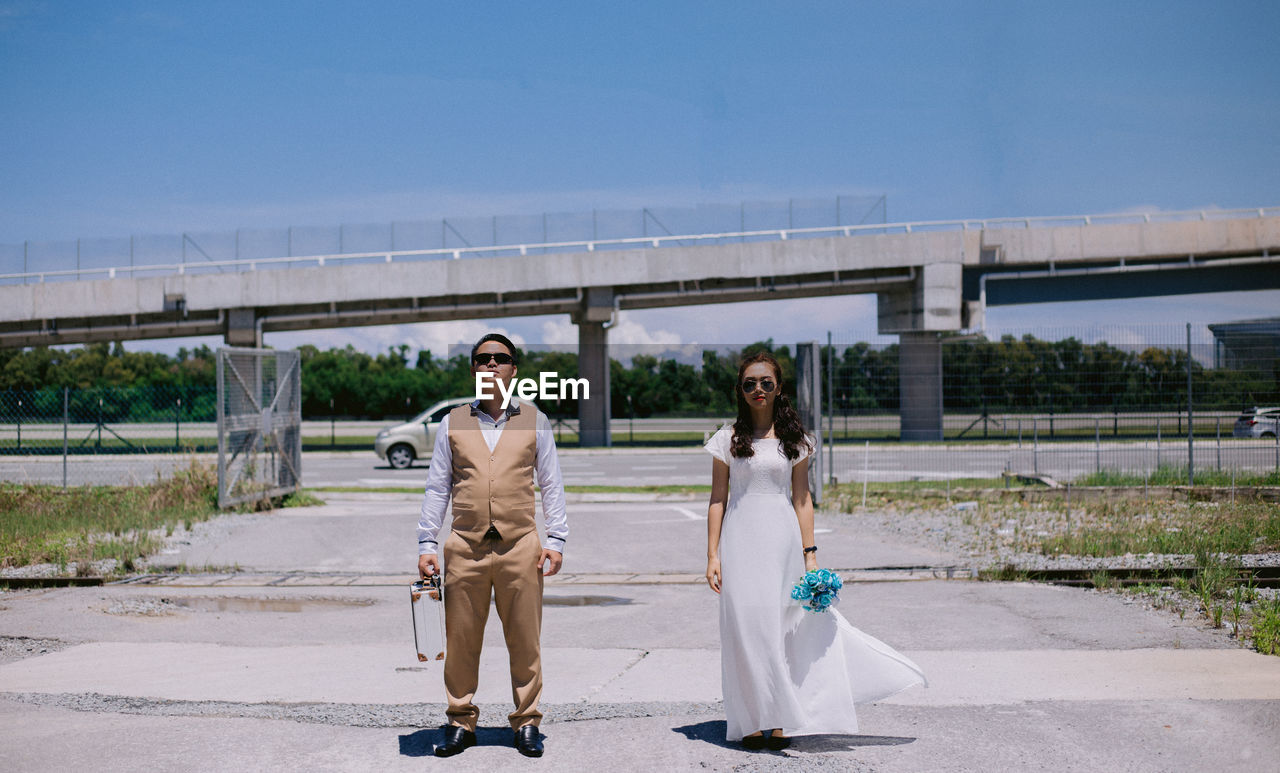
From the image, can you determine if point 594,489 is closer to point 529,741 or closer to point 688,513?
point 688,513

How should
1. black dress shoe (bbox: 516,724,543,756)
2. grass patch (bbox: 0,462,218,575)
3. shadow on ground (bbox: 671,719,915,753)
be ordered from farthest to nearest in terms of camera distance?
grass patch (bbox: 0,462,218,575)
shadow on ground (bbox: 671,719,915,753)
black dress shoe (bbox: 516,724,543,756)

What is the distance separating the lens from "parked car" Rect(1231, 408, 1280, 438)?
17.1 m

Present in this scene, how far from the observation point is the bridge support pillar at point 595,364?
1105 inches

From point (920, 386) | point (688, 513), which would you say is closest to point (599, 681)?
point (688, 513)

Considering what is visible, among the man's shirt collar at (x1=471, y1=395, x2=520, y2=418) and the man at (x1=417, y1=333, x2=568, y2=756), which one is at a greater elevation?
the man's shirt collar at (x1=471, y1=395, x2=520, y2=418)

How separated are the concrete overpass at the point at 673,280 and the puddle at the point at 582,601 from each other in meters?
29.0

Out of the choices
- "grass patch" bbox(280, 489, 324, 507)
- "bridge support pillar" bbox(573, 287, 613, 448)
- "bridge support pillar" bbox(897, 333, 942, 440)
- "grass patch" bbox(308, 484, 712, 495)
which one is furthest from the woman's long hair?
"bridge support pillar" bbox(573, 287, 613, 448)

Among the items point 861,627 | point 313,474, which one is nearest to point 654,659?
point 861,627

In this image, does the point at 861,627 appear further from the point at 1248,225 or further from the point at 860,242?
the point at 1248,225

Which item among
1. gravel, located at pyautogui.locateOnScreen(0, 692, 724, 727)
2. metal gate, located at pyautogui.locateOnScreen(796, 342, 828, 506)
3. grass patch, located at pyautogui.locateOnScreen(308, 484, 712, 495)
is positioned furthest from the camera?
grass patch, located at pyautogui.locateOnScreen(308, 484, 712, 495)

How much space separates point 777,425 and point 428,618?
1997 millimetres

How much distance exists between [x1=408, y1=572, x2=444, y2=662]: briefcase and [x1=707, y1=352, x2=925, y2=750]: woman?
139cm

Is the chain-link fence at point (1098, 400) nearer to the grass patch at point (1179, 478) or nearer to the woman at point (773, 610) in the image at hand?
the grass patch at point (1179, 478)

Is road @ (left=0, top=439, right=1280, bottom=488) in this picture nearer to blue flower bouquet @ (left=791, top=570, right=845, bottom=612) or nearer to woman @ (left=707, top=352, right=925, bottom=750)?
woman @ (left=707, top=352, right=925, bottom=750)
